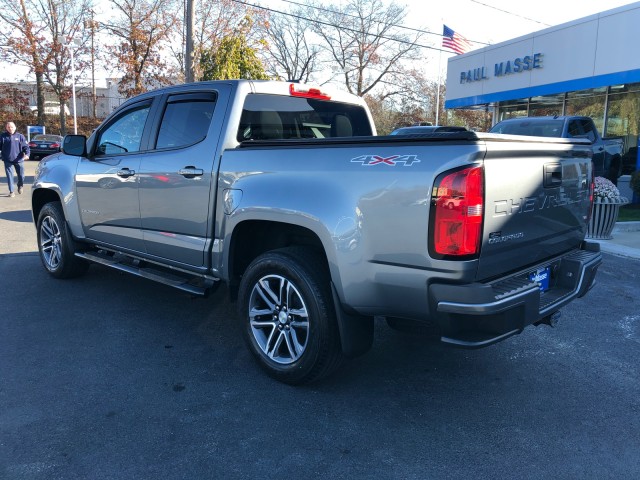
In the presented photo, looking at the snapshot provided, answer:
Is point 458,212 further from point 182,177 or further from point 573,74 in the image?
point 573,74

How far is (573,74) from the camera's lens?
1700 cm

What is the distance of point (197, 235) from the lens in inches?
162

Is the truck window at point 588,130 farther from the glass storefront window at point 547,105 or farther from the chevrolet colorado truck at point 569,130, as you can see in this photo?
the glass storefront window at point 547,105

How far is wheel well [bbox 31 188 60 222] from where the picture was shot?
6.12 metres

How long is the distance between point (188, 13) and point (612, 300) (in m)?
15.1

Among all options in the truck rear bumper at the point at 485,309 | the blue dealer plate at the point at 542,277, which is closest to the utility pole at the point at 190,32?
the blue dealer plate at the point at 542,277

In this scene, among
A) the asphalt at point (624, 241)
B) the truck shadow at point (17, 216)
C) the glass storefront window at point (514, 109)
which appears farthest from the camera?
the glass storefront window at point (514, 109)

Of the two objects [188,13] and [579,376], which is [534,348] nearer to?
[579,376]

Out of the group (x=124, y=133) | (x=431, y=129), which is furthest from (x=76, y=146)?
(x=431, y=129)

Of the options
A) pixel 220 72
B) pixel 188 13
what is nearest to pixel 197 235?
pixel 220 72

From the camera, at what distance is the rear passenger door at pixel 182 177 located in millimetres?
4000

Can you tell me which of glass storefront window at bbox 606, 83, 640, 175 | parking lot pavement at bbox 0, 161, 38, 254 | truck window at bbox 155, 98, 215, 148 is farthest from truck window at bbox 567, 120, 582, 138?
parking lot pavement at bbox 0, 161, 38, 254

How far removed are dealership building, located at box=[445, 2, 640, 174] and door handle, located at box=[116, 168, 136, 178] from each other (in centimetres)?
1362

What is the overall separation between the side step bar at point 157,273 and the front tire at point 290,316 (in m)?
0.47
